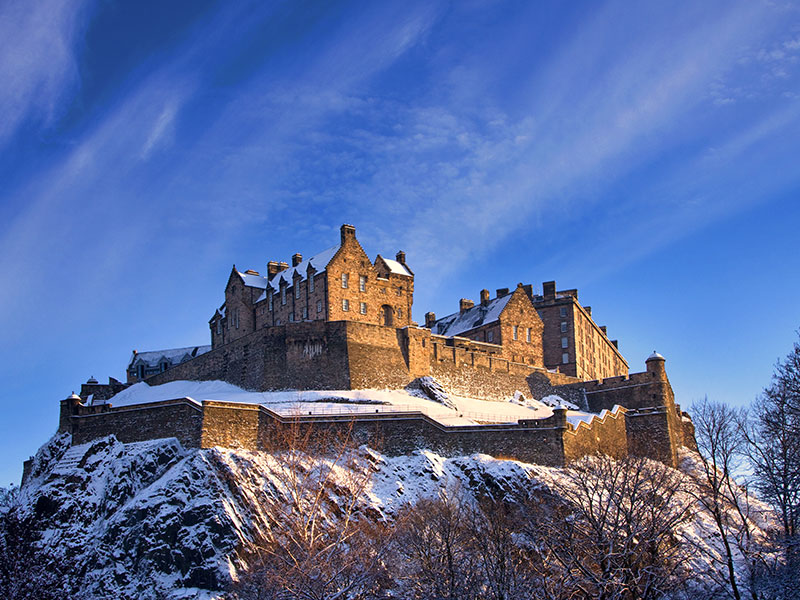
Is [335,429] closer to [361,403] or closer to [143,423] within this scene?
[361,403]

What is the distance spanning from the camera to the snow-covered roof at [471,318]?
7461 centimetres

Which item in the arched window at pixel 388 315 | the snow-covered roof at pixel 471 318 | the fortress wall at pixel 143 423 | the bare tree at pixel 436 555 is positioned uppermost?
the snow-covered roof at pixel 471 318

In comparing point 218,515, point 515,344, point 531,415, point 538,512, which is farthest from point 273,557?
point 515,344

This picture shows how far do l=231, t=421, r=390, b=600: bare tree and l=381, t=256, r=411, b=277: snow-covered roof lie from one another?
22911mm

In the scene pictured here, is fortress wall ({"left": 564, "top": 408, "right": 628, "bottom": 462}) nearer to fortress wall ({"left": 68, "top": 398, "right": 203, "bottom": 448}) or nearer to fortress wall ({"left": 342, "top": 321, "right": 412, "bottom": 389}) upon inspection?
fortress wall ({"left": 342, "top": 321, "right": 412, "bottom": 389})

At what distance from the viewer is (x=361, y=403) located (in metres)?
55.7

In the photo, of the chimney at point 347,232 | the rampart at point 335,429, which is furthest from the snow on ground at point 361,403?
the chimney at point 347,232

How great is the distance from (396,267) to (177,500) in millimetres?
33768

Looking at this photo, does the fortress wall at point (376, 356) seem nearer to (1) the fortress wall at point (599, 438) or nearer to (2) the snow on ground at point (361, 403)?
(2) the snow on ground at point (361, 403)

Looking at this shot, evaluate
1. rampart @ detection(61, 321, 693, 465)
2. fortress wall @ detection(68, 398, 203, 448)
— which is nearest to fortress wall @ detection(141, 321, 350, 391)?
rampart @ detection(61, 321, 693, 465)

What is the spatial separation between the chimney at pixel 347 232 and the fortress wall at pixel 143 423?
81.0 feet

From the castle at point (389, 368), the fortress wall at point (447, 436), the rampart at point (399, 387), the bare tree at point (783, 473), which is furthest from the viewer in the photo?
the fortress wall at point (447, 436)

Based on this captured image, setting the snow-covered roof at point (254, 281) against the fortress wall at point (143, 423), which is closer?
the fortress wall at point (143, 423)

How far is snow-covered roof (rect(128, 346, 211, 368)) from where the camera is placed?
89.0 meters
